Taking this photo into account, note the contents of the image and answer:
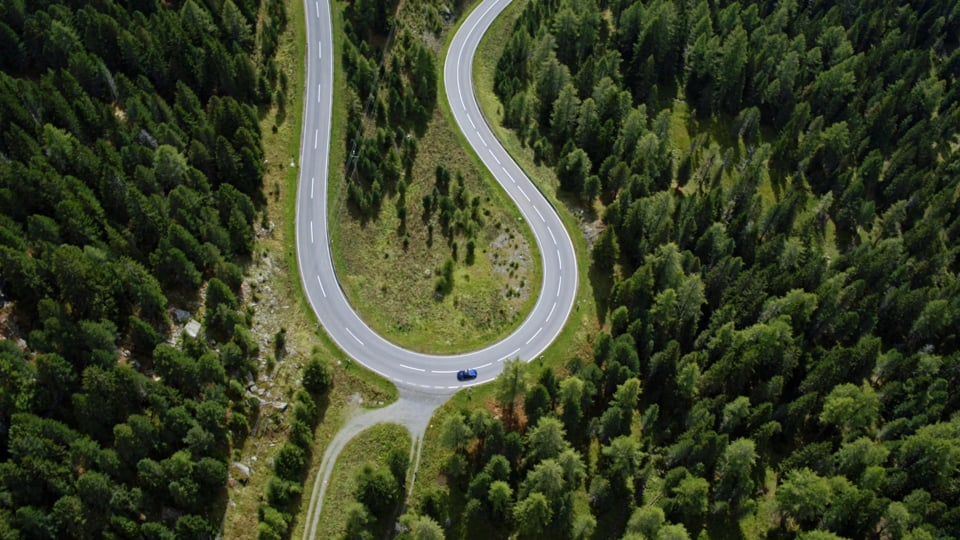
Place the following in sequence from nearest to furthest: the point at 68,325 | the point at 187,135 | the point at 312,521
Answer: the point at 68,325, the point at 312,521, the point at 187,135

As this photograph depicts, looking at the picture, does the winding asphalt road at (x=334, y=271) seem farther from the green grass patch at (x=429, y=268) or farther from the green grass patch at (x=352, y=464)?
the green grass patch at (x=352, y=464)

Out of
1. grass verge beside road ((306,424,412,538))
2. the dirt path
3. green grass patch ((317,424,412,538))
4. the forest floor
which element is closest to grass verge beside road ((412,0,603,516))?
Answer: the dirt path

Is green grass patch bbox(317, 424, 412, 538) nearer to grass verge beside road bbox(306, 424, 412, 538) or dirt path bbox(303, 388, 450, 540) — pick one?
grass verge beside road bbox(306, 424, 412, 538)

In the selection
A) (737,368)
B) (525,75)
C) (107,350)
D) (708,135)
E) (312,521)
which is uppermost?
(525,75)

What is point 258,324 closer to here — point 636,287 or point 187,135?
point 187,135

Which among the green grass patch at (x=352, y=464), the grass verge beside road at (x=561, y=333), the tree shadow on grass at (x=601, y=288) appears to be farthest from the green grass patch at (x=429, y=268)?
the green grass patch at (x=352, y=464)

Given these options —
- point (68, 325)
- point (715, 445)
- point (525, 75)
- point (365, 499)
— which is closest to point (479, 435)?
point (365, 499)
